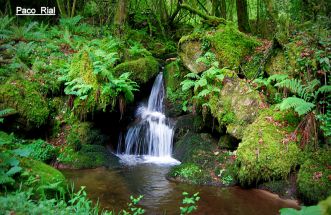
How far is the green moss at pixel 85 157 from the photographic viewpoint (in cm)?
953

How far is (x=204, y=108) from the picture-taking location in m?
9.71

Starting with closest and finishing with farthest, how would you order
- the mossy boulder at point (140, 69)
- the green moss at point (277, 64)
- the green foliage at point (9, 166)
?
the green foliage at point (9, 166), the green moss at point (277, 64), the mossy boulder at point (140, 69)

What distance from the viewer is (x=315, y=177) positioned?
692cm

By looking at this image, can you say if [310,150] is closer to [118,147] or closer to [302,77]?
[302,77]

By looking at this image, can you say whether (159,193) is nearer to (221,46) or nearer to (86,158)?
(86,158)

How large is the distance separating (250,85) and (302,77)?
1.51m

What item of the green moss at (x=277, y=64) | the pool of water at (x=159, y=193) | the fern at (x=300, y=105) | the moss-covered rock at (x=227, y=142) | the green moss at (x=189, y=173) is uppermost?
the green moss at (x=277, y=64)

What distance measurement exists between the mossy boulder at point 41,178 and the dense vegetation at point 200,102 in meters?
0.02

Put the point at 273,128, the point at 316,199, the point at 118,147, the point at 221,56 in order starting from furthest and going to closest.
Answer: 1. the point at 118,147
2. the point at 221,56
3. the point at 273,128
4. the point at 316,199

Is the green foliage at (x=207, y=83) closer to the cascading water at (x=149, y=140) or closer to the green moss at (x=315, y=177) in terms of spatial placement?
the cascading water at (x=149, y=140)

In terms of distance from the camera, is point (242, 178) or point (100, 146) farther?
point (100, 146)

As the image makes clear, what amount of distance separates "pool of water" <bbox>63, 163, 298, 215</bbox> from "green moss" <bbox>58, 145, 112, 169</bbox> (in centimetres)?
31

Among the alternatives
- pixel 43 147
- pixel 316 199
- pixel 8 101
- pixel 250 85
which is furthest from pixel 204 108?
pixel 8 101

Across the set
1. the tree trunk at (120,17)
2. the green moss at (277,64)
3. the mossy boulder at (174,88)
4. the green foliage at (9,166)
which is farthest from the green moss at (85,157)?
the tree trunk at (120,17)
